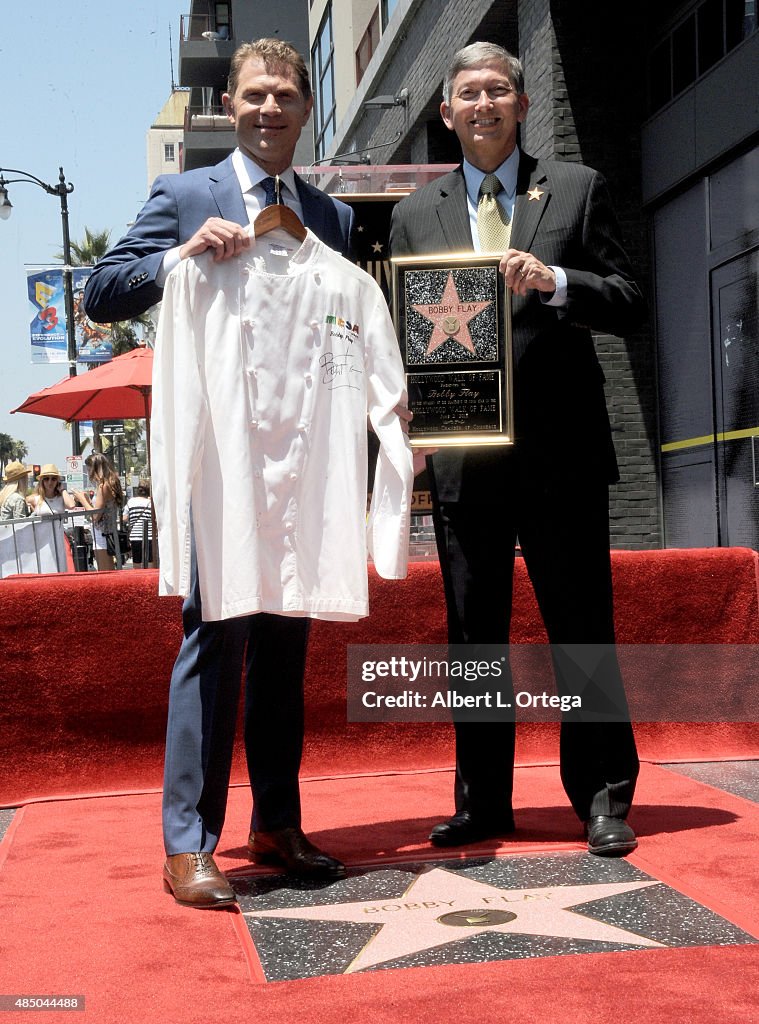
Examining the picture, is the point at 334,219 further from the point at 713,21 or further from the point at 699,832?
the point at 713,21

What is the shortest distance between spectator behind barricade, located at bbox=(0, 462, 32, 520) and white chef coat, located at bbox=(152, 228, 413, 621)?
11529 millimetres

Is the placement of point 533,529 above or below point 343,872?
above

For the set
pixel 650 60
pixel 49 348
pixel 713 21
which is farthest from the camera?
pixel 49 348

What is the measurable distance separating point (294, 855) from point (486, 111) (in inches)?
89.2

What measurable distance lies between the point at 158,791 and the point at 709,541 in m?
6.34

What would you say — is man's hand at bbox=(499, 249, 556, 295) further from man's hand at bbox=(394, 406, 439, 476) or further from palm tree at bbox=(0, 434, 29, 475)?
palm tree at bbox=(0, 434, 29, 475)

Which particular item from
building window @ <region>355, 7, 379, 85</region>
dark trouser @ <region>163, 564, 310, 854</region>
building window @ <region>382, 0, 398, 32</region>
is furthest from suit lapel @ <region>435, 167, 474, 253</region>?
building window @ <region>355, 7, 379, 85</region>

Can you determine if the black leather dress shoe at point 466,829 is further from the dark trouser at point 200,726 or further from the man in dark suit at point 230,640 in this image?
the dark trouser at point 200,726

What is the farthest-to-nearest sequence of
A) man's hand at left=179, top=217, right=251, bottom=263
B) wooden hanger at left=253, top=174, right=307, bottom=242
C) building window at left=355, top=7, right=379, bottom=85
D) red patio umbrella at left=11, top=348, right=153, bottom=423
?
building window at left=355, top=7, right=379, bottom=85
red patio umbrella at left=11, top=348, right=153, bottom=423
wooden hanger at left=253, top=174, right=307, bottom=242
man's hand at left=179, top=217, right=251, bottom=263

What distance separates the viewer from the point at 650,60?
10.9 metres

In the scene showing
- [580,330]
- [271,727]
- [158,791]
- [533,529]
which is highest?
[580,330]

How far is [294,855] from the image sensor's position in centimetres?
353

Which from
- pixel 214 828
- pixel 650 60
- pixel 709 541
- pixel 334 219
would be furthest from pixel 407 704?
pixel 650 60

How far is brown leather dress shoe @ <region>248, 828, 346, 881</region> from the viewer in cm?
347
